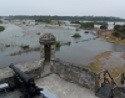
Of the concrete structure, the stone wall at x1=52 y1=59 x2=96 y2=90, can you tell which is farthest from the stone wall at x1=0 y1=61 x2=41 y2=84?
the stone wall at x1=52 y1=59 x2=96 y2=90

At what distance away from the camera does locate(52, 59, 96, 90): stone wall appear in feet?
30.0

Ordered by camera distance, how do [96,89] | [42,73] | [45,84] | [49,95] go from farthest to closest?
[42,73], [45,84], [96,89], [49,95]

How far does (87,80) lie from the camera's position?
9.27m

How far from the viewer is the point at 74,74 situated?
387 inches

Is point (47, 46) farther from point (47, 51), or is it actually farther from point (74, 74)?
point (74, 74)

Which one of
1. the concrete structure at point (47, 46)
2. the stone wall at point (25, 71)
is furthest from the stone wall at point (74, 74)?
the stone wall at point (25, 71)

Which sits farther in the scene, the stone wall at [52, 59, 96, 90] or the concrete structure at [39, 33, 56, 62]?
the concrete structure at [39, 33, 56, 62]

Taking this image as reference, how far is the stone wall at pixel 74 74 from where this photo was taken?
9.16m

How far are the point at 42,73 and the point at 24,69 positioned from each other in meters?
0.86

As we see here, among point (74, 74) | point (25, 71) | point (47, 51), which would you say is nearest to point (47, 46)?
point (47, 51)

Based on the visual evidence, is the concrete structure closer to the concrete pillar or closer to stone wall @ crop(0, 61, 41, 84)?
the concrete pillar

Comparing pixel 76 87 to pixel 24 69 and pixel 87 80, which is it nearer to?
pixel 87 80

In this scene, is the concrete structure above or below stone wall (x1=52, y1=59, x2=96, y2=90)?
above

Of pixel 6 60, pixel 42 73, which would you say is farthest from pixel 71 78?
pixel 6 60
